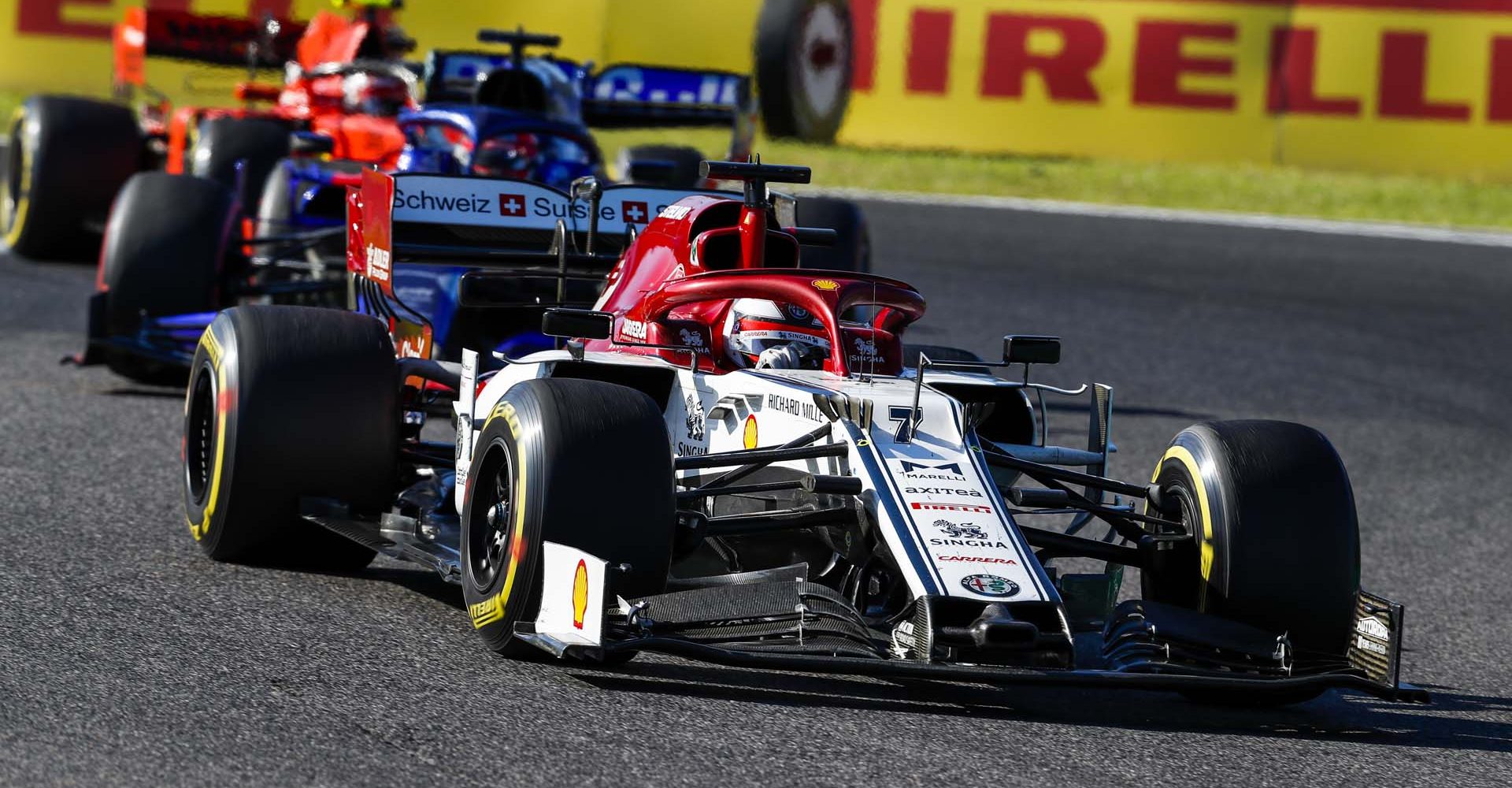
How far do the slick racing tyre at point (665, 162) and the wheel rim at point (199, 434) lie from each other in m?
6.07

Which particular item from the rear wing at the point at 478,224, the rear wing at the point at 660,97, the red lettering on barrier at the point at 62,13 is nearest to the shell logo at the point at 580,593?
the rear wing at the point at 478,224

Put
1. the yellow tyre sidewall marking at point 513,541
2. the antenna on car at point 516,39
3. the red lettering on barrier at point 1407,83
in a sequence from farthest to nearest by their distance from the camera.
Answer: the red lettering on barrier at point 1407,83, the antenna on car at point 516,39, the yellow tyre sidewall marking at point 513,541

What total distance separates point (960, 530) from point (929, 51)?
14.6 m

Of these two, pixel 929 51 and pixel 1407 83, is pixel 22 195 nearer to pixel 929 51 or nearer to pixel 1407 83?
pixel 929 51

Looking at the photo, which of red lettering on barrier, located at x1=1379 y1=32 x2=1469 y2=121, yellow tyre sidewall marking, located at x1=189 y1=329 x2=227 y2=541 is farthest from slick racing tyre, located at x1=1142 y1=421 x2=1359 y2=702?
red lettering on barrier, located at x1=1379 y1=32 x2=1469 y2=121

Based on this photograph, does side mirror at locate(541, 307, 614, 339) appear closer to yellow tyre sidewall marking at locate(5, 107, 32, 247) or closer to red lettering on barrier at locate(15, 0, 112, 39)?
yellow tyre sidewall marking at locate(5, 107, 32, 247)

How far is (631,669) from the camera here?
561 centimetres

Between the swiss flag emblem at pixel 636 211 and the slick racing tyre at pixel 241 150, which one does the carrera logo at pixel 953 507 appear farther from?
the slick racing tyre at pixel 241 150

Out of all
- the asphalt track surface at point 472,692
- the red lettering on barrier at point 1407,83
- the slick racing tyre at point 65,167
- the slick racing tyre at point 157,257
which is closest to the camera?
the asphalt track surface at point 472,692

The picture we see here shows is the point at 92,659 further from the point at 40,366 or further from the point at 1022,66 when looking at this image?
the point at 1022,66

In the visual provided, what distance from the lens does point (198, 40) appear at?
16.4m

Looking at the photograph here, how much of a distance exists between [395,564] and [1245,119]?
45.0 ft

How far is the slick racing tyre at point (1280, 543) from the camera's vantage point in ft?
19.0

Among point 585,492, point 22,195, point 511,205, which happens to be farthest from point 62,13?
point 585,492
